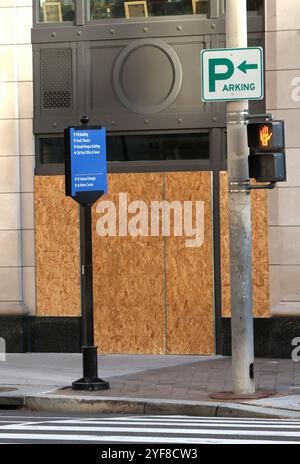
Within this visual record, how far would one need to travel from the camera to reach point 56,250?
17.6 m

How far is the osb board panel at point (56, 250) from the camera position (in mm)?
17516

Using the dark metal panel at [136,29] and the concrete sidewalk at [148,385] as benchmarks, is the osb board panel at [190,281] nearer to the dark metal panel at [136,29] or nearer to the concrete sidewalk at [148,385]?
the concrete sidewalk at [148,385]

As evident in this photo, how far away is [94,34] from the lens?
56.9ft

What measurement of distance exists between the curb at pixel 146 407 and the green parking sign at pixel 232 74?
3.59 meters

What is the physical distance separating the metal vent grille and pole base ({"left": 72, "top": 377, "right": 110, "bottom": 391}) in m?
5.24

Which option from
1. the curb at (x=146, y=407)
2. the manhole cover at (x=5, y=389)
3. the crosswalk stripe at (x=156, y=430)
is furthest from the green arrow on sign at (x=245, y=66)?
the manhole cover at (x=5, y=389)

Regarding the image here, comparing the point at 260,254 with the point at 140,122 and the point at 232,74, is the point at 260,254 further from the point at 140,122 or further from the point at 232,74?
the point at 232,74

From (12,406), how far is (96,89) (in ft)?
19.5

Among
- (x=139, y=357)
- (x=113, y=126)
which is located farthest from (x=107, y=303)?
(x=113, y=126)

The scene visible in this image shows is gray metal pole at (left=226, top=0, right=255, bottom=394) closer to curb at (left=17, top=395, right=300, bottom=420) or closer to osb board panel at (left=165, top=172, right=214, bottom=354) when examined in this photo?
curb at (left=17, top=395, right=300, bottom=420)

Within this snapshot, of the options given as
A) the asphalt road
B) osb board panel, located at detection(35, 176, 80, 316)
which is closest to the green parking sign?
the asphalt road

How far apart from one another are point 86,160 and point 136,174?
3241mm

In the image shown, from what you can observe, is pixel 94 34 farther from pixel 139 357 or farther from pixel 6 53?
pixel 139 357

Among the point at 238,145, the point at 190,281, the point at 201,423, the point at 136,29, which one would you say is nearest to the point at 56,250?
the point at 190,281
